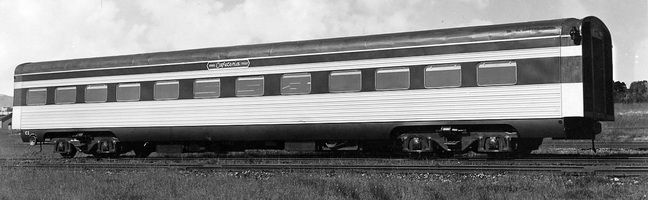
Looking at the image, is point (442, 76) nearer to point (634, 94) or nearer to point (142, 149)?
point (142, 149)

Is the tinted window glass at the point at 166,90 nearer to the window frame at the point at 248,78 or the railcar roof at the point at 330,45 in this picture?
the railcar roof at the point at 330,45

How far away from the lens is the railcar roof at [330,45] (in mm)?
12938

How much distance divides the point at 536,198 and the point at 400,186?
6.28ft

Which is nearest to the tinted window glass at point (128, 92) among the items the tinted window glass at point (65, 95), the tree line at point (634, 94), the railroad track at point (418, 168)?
the tinted window glass at point (65, 95)

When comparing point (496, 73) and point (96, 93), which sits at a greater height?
point (496, 73)

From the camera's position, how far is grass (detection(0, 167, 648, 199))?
863cm

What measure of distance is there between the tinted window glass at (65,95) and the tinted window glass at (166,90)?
8.84ft

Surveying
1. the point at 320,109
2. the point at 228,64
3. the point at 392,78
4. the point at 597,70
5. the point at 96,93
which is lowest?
the point at 320,109

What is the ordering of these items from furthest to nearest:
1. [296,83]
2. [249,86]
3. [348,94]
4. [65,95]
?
[65,95]
[249,86]
[296,83]
[348,94]

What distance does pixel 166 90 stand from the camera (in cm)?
1652

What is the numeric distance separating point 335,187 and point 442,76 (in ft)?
16.4

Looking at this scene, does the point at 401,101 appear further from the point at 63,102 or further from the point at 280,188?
the point at 63,102

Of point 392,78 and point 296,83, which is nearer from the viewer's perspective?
point 392,78

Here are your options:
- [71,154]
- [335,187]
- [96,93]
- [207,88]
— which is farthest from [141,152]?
[335,187]
